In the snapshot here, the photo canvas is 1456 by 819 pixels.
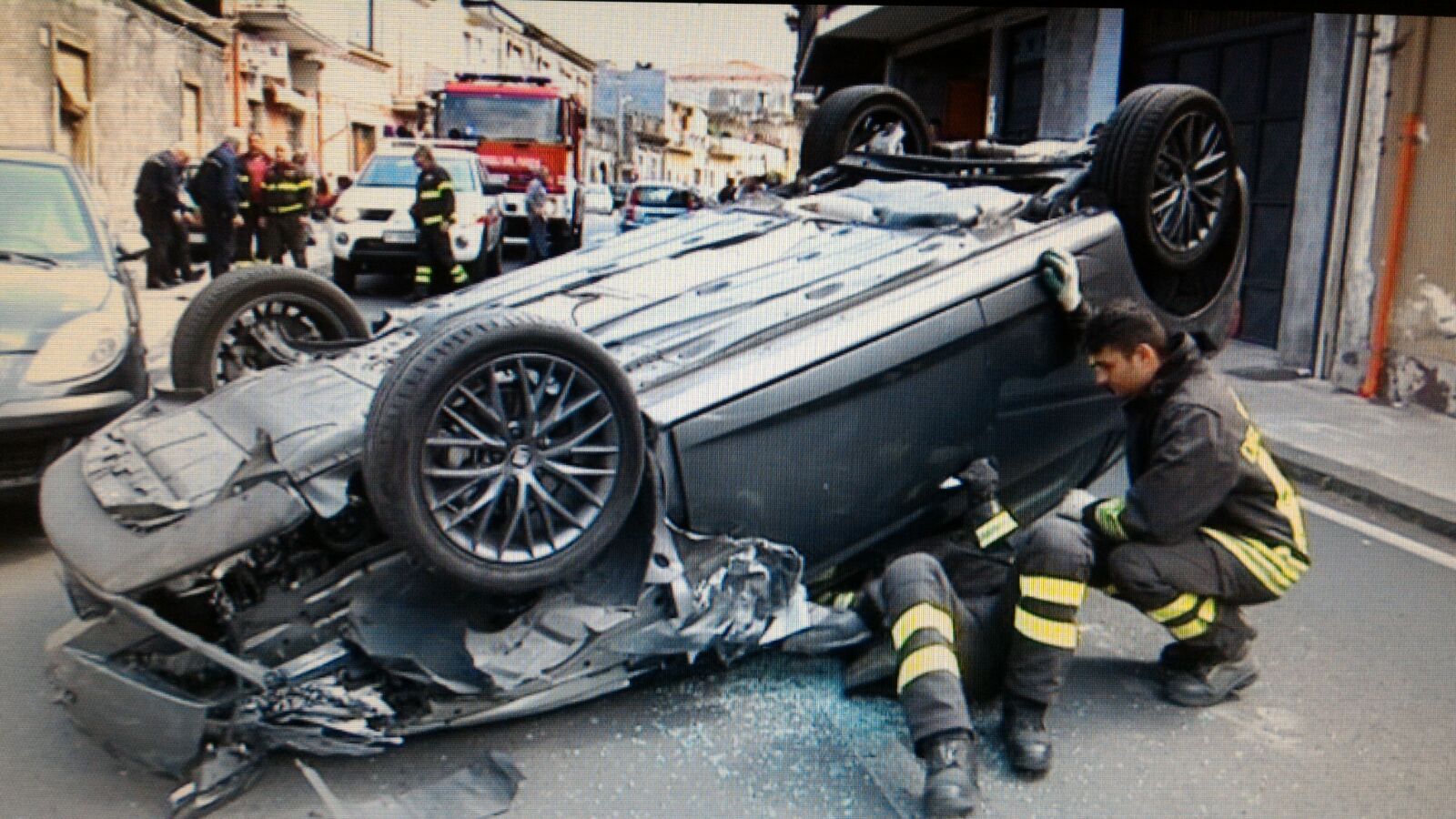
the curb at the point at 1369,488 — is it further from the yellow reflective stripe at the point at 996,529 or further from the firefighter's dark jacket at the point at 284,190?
the firefighter's dark jacket at the point at 284,190

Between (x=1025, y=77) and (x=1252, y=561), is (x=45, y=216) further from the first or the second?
(x=1025, y=77)

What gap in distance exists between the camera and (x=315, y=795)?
108 inches

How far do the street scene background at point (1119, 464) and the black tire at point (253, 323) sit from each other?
70cm

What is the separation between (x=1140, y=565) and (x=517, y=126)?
16.2 meters

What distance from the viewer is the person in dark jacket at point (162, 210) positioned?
10508 millimetres

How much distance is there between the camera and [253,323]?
419 cm

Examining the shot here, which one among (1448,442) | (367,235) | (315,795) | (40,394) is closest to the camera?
(315,795)

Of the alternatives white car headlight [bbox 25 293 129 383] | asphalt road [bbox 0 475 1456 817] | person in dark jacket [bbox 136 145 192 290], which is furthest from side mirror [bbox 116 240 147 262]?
person in dark jacket [bbox 136 145 192 290]

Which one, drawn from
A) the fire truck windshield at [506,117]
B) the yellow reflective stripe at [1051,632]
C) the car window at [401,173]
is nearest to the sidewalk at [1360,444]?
the yellow reflective stripe at [1051,632]

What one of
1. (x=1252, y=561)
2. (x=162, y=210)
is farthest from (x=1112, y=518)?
(x=162, y=210)

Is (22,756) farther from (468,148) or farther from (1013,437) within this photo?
(468,148)

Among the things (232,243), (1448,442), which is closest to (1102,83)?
(1448,442)

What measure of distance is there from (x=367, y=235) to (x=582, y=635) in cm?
1024

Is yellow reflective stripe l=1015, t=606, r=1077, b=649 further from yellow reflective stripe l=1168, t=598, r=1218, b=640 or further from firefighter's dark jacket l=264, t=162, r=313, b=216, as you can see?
firefighter's dark jacket l=264, t=162, r=313, b=216
